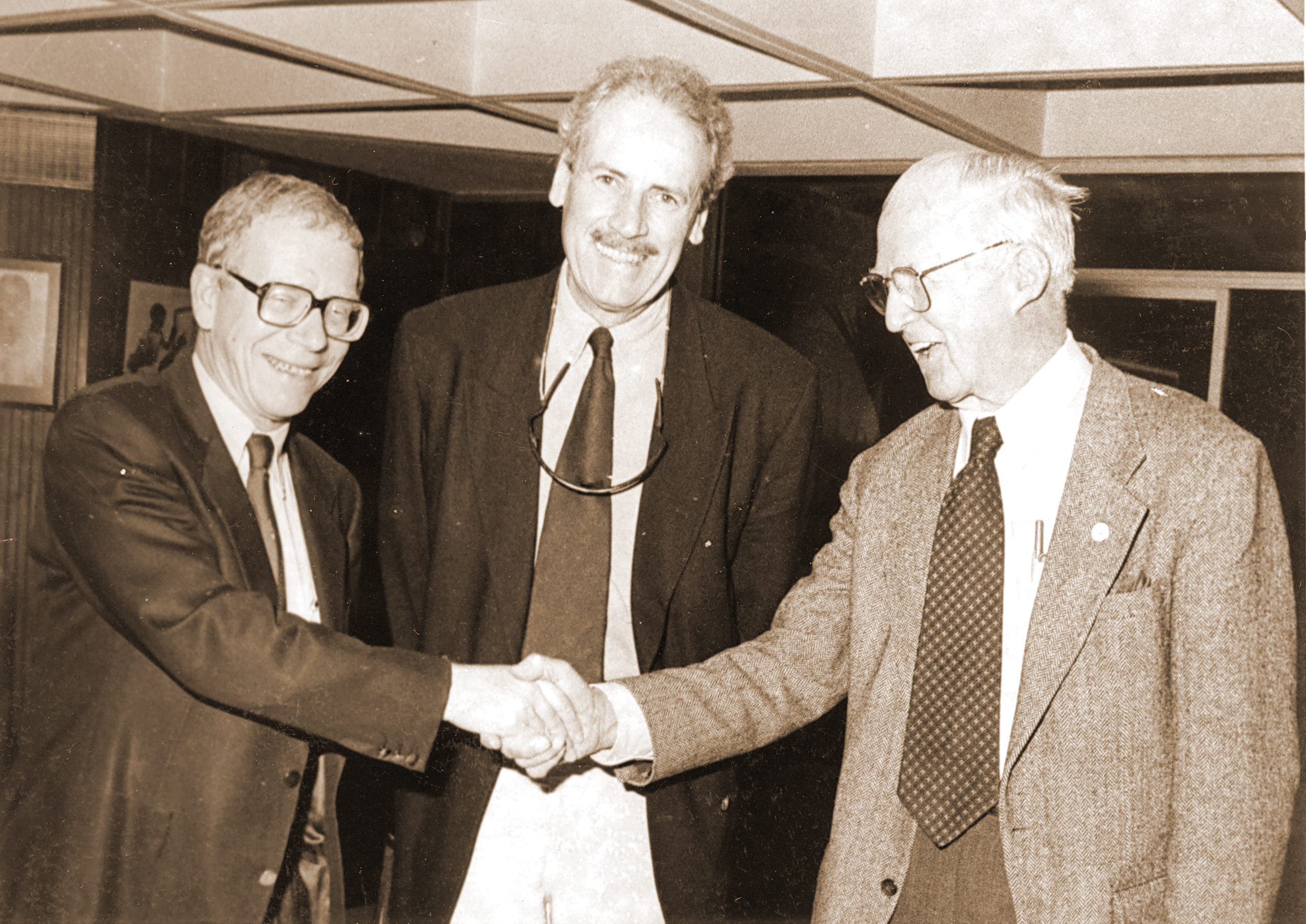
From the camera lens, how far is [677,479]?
6.68 feet

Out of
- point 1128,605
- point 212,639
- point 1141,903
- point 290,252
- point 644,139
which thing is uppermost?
point 644,139

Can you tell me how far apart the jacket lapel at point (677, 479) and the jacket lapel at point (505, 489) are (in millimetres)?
224

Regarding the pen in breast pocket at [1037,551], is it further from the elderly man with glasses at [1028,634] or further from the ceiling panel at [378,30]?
the ceiling panel at [378,30]

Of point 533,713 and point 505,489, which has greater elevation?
point 505,489

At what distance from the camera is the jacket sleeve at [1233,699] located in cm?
151

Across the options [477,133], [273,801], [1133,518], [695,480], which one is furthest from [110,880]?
[1133,518]

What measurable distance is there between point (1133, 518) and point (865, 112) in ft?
3.75

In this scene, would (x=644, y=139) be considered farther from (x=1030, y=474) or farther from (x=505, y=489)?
(x=1030, y=474)

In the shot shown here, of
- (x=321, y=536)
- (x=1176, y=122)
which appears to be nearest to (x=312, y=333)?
(x=321, y=536)

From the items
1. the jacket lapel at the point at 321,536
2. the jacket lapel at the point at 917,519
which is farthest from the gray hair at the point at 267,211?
the jacket lapel at the point at 917,519

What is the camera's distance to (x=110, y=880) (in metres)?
1.88

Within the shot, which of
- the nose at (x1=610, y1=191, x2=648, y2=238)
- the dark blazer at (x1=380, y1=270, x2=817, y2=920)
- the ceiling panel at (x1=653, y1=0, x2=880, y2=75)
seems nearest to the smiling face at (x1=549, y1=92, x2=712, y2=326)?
the nose at (x1=610, y1=191, x2=648, y2=238)

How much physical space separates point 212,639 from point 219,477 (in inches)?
11.7

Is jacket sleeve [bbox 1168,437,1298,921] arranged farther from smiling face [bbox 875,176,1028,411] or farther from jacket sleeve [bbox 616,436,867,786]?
jacket sleeve [bbox 616,436,867,786]
